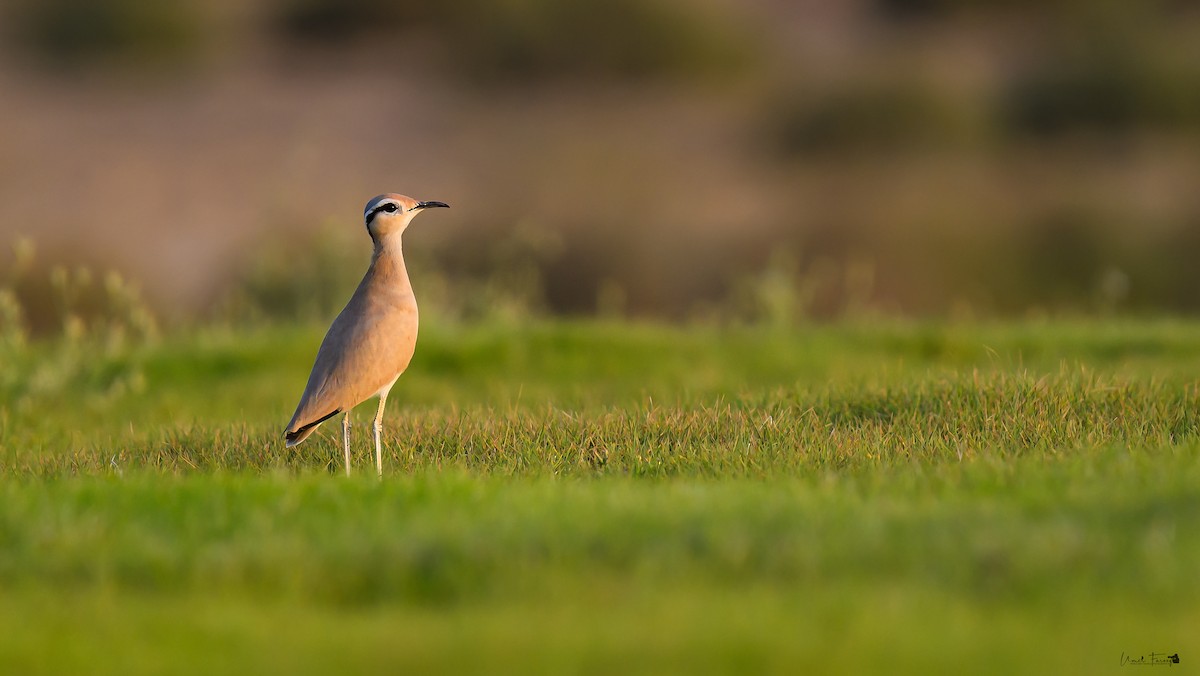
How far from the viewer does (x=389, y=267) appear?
6703mm

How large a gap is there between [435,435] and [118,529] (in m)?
2.33

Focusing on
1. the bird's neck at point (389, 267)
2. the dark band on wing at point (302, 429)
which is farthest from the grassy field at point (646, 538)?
the bird's neck at point (389, 267)

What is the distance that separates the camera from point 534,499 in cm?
526

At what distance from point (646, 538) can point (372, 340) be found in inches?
93.3

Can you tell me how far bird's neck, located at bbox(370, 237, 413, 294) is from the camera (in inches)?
263

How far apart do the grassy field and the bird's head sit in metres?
1.17

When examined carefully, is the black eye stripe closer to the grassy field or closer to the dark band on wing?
the dark band on wing

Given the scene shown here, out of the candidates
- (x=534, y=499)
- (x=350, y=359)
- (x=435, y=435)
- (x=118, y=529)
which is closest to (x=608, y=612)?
(x=534, y=499)

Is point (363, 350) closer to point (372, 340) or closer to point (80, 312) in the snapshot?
point (372, 340)

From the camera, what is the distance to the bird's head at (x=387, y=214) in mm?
6742

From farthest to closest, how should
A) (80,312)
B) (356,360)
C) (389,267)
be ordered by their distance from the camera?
(80,312) < (389,267) < (356,360)

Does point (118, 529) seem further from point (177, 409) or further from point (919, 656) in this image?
point (177, 409)

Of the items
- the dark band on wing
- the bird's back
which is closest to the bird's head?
the bird's back

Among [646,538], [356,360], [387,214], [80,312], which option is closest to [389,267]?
[387,214]
